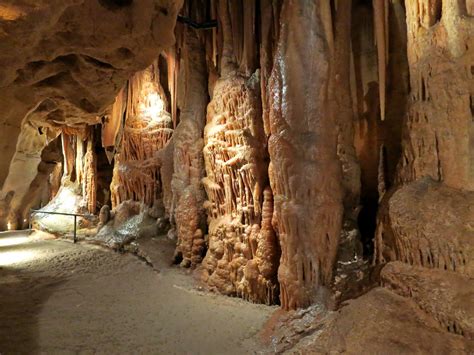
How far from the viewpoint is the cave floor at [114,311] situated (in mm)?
4395

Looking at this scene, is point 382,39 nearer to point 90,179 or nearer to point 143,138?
point 143,138

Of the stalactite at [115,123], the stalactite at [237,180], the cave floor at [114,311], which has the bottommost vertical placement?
the cave floor at [114,311]

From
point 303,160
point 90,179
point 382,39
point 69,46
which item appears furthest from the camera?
point 90,179

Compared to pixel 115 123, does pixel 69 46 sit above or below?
below

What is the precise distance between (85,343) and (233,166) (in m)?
3.90

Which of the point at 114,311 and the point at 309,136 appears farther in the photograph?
the point at 114,311

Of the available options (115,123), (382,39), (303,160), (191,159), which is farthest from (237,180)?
(115,123)

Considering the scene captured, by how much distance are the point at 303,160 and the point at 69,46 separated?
3321mm

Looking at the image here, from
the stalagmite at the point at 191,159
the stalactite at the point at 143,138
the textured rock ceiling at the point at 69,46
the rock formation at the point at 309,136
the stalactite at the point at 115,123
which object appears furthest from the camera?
the stalactite at the point at 115,123

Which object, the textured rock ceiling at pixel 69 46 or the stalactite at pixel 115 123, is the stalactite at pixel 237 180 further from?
the stalactite at pixel 115 123

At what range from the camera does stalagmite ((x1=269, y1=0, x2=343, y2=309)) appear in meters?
4.86

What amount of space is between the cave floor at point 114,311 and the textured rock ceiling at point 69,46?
2185 millimetres

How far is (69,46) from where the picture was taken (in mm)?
4031

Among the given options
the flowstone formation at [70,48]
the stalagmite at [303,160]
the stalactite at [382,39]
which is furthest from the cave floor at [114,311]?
the stalactite at [382,39]
